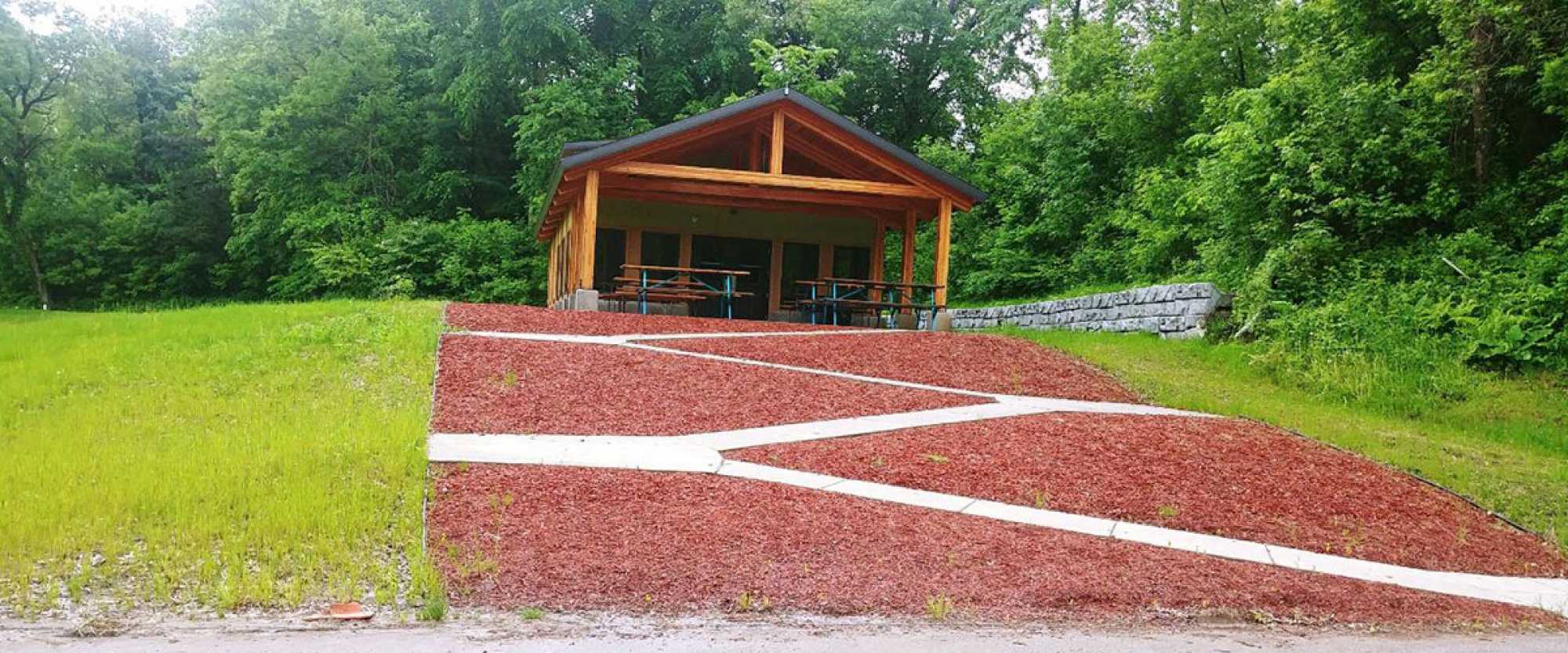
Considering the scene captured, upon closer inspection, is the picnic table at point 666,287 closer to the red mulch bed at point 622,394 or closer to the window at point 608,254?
the window at point 608,254

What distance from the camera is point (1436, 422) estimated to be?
9.75m

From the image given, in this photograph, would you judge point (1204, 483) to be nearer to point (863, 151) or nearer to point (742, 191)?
point (863, 151)

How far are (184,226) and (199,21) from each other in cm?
946

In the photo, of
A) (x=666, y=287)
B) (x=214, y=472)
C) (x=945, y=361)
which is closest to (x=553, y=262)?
(x=666, y=287)

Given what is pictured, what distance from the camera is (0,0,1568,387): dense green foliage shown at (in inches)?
478

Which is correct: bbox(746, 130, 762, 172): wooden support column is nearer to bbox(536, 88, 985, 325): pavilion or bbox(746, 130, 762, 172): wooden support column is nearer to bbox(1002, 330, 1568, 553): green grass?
bbox(536, 88, 985, 325): pavilion

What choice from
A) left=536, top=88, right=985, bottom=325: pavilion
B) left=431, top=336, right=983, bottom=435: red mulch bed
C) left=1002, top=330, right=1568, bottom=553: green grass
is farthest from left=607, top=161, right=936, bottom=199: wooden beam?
left=431, top=336, right=983, bottom=435: red mulch bed

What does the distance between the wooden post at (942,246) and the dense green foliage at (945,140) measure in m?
4.10

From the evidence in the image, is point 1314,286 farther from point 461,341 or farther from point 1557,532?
point 461,341

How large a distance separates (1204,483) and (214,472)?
20.7ft

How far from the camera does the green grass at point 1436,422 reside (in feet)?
23.8

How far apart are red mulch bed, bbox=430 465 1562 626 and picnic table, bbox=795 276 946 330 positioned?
10.4 meters

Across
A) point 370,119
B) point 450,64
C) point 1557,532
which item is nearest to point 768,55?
point 450,64

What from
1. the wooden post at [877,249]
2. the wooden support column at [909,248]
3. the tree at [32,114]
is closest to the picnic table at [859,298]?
the wooden support column at [909,248]
